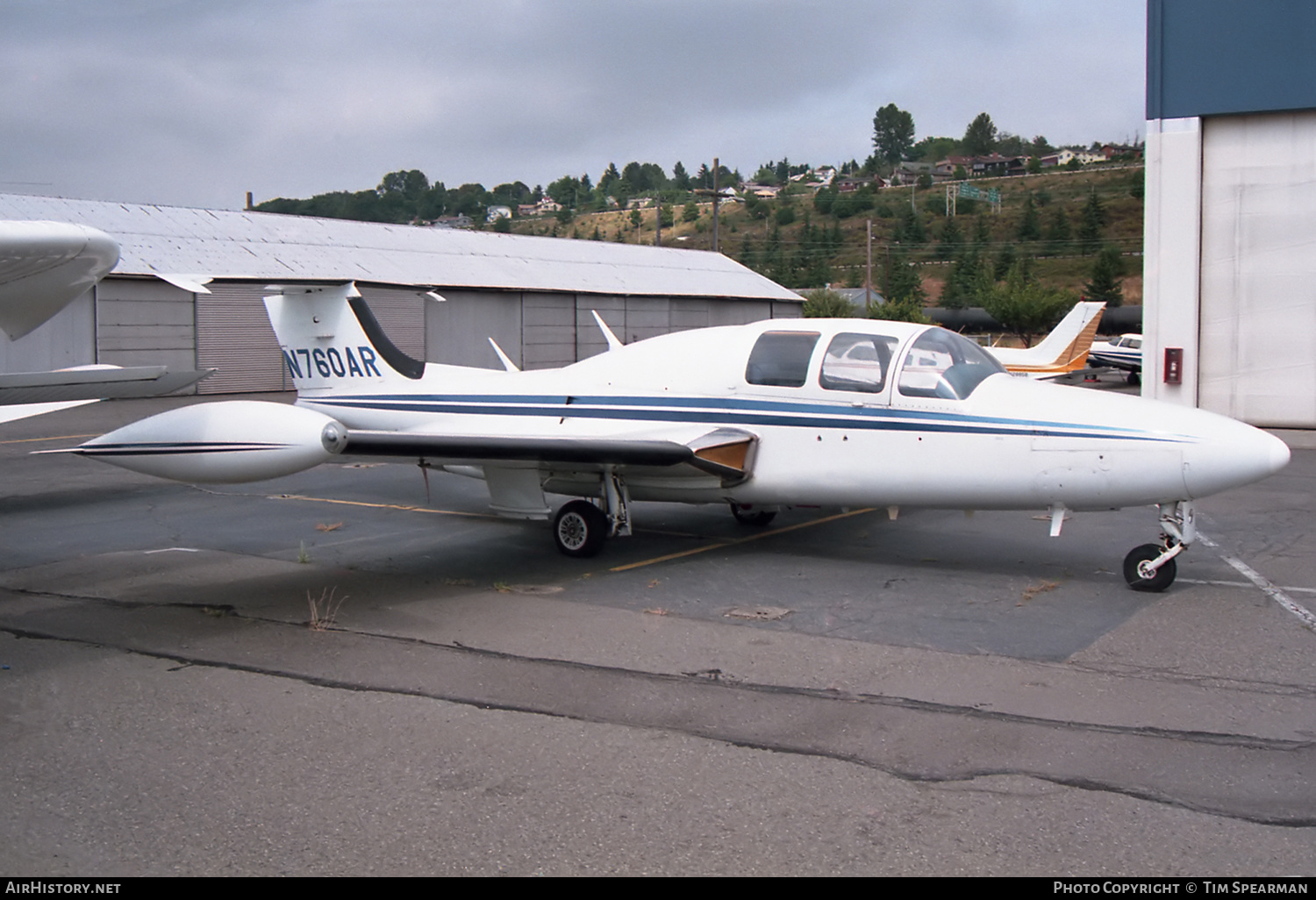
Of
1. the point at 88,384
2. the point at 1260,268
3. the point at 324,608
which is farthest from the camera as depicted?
the point at 1260,268

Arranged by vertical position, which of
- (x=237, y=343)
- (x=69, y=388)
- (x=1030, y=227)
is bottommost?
(x=69, y=388)

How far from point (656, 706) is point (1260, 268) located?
70.0 ft

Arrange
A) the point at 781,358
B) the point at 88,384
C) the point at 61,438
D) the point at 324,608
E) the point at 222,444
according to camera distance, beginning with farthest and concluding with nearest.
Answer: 1. the point at 61,438
2. the point at 88,384
3. the point at 781,358
4. the point at 324,608
5. the point at 222,444

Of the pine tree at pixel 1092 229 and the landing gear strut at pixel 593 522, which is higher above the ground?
the pine tree at pixel 1092 229

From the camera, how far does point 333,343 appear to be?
12.7 m

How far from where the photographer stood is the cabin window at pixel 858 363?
9.62 metres

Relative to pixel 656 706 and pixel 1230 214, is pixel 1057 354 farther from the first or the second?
pixel 656 706

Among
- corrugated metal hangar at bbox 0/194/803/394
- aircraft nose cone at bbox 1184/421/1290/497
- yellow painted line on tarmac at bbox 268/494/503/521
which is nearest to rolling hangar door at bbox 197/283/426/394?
corrugated metal hangar at bbox 0/194/803/394

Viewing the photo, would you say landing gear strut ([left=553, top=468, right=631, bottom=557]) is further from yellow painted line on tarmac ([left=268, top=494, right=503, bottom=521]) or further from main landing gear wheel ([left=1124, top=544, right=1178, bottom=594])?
main landing gear wheel ([left=1124, top=544, right=1178, bottom=594])

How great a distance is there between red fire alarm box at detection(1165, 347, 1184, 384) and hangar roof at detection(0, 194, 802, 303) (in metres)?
16.9

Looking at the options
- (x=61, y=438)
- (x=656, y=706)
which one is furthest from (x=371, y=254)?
(x=656, y=706)

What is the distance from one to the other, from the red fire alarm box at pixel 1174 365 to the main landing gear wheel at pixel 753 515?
1482cm

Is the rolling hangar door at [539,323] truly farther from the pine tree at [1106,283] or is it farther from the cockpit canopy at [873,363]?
A: the pine tree at [1106,283]

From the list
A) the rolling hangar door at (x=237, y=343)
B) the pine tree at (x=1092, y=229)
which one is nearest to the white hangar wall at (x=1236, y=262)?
Answer: the rolling hangar door at (x=237, y=343)
